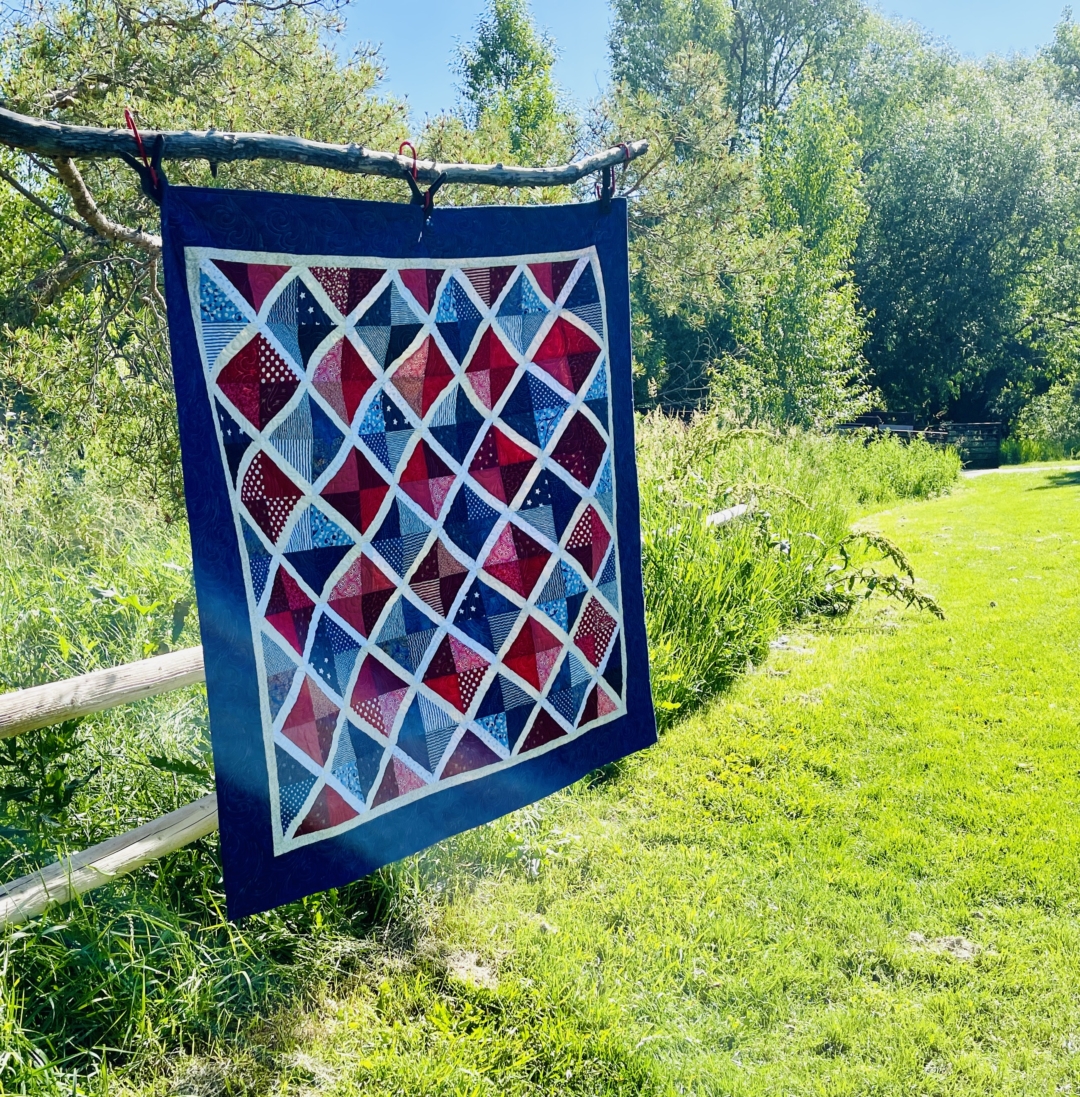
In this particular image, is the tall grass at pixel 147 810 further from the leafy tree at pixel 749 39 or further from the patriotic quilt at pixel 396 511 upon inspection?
the leafy tree at pixel 749 39

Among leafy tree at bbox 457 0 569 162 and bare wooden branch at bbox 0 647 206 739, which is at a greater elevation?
leafy tree at bbox 457 0 569 162

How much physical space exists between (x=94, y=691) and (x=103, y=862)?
0.41m

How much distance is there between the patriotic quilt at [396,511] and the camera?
6.43 ft

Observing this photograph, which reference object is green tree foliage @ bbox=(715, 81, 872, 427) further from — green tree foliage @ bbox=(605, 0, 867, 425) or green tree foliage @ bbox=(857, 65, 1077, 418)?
green tree foliage @ bbox=(857, 65, 1077, 418)

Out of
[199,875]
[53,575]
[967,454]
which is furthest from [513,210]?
[967,454]

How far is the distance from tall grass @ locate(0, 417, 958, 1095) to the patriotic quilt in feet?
1.65

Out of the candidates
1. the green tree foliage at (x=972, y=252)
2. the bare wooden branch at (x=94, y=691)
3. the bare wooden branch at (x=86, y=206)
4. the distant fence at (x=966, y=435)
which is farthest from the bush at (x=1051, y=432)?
the bare wooden branch at (x=94, y=691)

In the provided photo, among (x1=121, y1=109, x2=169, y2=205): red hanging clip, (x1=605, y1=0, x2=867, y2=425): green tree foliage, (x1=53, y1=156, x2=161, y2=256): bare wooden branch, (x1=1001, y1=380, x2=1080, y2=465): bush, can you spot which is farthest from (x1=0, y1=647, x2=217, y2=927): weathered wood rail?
(x1=1001, y1=380, x2=1080, y2=465): bush

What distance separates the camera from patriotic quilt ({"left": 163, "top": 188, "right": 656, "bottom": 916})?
1959 millimetres

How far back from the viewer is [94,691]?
230cm

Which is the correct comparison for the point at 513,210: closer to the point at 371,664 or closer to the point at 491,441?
the point at 491,441

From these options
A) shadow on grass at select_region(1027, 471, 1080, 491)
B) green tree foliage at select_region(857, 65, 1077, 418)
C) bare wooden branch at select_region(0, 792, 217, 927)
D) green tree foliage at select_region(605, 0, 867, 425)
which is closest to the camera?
bare wooden branch at select_region(0, 792, 217, 927)

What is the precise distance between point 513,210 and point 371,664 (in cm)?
123

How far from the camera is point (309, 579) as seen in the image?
210cm
